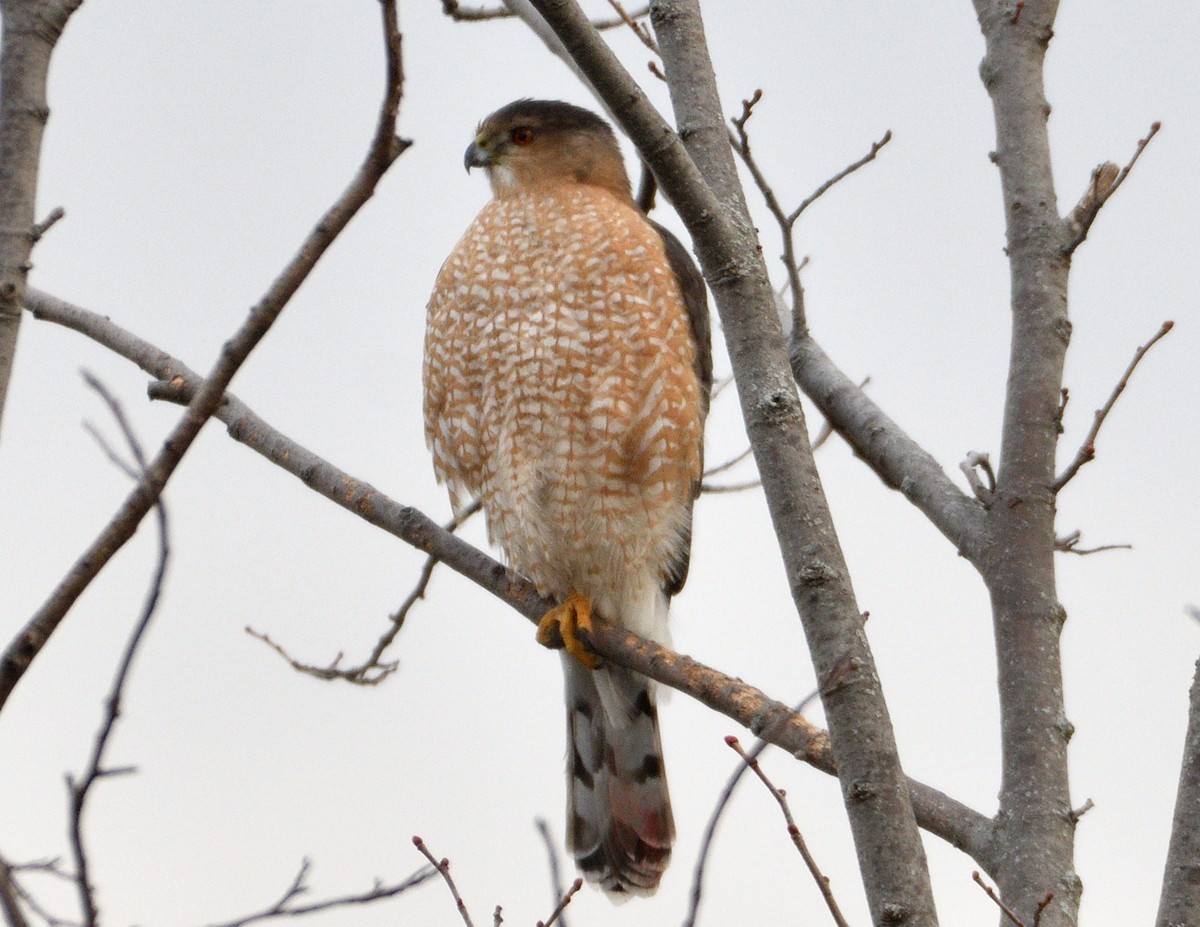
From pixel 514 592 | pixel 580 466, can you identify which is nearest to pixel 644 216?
pixel 580 466

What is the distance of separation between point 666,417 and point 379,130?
7.89 ft

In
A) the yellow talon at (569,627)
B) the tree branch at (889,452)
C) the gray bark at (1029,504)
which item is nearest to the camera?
the gray bark at (1029,504)

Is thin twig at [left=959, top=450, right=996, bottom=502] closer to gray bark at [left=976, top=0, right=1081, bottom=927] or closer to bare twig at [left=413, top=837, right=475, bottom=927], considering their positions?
gray bark at [left=976, top=0, right=1081, bottom=927]

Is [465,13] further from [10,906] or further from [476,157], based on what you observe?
[10,906]

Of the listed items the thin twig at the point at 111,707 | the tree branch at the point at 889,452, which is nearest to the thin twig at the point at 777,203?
the tree branch at the point at 889,452

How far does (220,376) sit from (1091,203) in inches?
90.4

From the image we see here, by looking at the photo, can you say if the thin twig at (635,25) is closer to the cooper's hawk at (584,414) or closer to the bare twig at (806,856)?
the cooper's hawk at (584,414)

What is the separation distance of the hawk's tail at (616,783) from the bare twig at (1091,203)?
80.7 inches

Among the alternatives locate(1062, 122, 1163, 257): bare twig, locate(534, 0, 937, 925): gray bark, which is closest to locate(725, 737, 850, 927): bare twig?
locate(534, 0, 937, 925): gray bark

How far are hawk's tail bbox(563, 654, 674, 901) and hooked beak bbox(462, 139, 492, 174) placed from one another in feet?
5.70

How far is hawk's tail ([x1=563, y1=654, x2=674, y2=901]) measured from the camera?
15.7ft

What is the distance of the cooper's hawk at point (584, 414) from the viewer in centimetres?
425

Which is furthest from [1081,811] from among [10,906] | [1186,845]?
[10,906]

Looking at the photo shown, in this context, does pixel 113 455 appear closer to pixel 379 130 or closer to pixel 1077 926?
pixel 379 130
